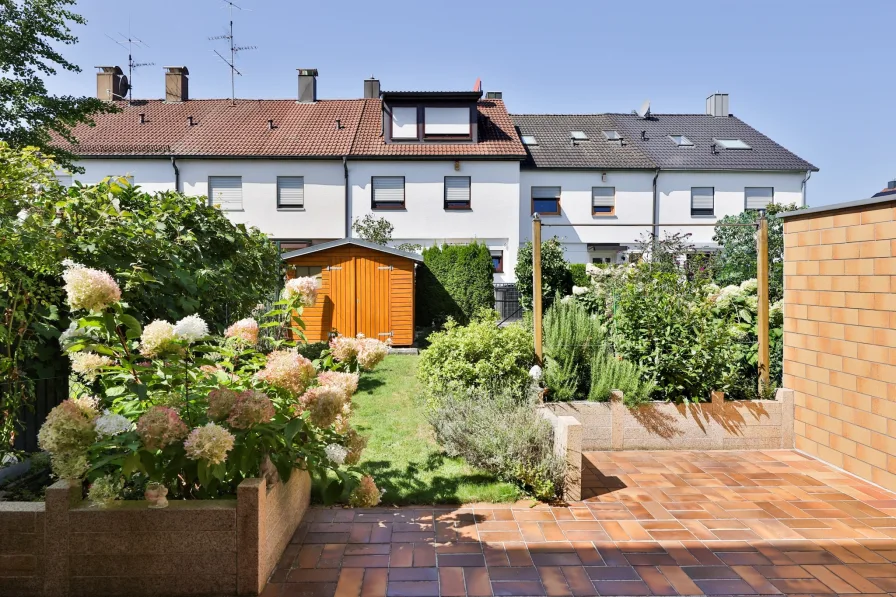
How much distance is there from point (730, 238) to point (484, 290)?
6216 millimetres

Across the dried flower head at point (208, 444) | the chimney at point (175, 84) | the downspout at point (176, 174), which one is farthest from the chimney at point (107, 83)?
the dried flower head at point (208, 444)

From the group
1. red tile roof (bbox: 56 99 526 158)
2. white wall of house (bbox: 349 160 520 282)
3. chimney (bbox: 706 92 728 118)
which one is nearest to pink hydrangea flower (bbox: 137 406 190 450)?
white wall of house (bbox: 349 160 520 282)

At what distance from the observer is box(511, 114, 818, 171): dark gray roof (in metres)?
21.3

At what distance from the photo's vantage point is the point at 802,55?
795 cm

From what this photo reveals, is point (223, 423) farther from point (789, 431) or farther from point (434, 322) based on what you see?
point (434, 322)

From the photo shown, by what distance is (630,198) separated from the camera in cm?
2116

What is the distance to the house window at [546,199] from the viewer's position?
20.9 meters

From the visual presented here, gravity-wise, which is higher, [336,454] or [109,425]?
[109,425]

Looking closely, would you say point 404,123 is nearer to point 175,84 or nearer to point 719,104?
point 175,84

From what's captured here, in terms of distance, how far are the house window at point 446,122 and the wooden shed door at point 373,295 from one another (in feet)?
29.2

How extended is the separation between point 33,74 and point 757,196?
25.0 m

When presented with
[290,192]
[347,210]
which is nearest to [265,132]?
[290,192]

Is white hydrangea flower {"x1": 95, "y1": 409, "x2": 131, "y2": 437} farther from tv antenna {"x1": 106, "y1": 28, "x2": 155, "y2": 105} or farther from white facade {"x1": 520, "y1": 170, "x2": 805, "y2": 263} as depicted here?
tv antenna {"x1": 106, "y1": 28, "x2": 155, "y2": 105}

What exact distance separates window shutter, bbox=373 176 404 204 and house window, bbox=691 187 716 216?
37.2 ft
